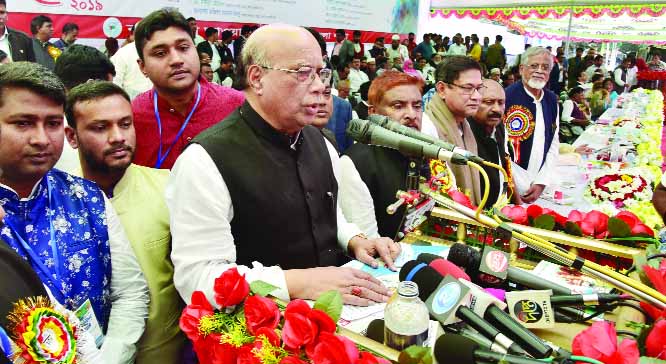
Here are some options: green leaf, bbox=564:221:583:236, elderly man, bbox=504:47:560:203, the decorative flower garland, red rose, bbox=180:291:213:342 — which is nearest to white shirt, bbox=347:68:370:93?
elderly man, bbox=504:47:560:203

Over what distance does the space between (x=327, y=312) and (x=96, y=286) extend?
773 mm

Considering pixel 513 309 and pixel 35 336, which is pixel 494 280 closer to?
pixel 513 309

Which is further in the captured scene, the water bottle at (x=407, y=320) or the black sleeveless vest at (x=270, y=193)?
the black sleeveless vest at (x=270, y=193)

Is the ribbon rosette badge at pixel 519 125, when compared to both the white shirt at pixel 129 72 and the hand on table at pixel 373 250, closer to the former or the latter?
the hand on table at pixel 373 250

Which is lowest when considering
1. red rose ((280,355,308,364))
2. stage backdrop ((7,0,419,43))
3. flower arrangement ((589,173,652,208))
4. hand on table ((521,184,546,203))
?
hand on table ((521,184,546,203))

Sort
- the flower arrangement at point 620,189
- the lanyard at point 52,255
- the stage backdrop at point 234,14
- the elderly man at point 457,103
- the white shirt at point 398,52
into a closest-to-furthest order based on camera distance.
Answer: the lanyard at point 52,255 → the elderly man at point 457,103 → the flower arrangement at point 620,189 → the stage backdrop at point 234,14 → the white shirt at point 398,52

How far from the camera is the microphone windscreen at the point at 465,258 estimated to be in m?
1.40

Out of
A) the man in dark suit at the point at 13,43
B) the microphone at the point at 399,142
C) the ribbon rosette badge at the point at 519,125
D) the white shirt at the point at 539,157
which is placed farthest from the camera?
the man in dark suit at the point at 13,43

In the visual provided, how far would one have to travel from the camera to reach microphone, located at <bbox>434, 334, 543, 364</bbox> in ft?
2.85

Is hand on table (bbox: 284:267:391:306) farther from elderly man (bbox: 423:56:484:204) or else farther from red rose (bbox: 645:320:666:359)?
elderly man (bbox: 423:56:484:204)

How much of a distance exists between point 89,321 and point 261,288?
0.57 m

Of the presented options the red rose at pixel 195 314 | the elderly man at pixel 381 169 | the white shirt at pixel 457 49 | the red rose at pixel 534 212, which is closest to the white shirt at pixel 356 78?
the elderly man at pixel 381 169

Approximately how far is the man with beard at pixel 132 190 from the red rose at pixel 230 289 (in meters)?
0.54

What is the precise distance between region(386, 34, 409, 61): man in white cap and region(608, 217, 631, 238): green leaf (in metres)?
8.80
